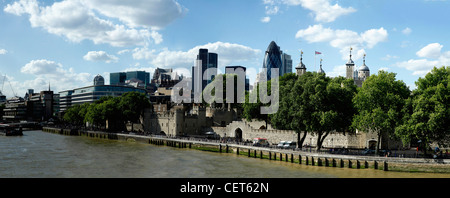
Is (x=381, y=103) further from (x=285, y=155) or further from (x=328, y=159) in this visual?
(x=285, y=155)

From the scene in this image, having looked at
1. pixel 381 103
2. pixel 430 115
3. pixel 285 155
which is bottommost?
pixel 285 155

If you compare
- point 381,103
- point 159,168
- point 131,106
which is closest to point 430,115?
point 381,103

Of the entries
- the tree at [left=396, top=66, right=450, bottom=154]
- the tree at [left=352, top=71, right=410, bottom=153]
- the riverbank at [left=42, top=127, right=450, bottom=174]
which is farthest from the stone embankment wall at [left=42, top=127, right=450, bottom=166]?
the tree at [left=352, top=71, right=410, bottom=153]

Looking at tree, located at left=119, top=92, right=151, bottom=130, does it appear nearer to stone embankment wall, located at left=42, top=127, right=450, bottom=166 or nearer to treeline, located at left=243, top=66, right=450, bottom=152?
stone embankment wall, located at left=42, top=127, right=450, bottom=166

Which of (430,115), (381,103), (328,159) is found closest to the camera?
(430,115)

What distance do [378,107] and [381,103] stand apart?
36.6 inches

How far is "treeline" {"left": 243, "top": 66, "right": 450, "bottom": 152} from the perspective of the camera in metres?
42.2

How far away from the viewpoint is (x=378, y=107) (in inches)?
1812

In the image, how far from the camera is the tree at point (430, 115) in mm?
41312
